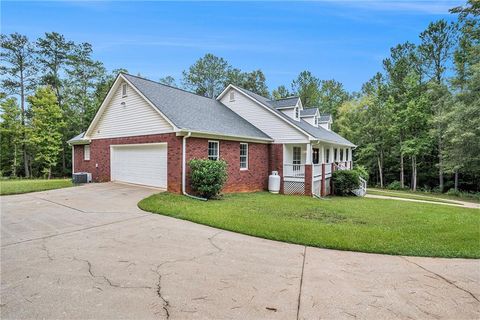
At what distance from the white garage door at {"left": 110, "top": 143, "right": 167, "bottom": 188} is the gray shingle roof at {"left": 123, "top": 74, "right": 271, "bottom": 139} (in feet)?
5.24

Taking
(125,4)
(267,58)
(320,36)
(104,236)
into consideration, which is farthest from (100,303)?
(267,58)

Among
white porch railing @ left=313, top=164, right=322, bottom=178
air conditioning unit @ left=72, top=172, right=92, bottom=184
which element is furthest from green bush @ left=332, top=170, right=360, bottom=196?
air conditioning unit @ left=72, top=172, right=92, bottom=184

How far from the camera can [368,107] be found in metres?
30.1

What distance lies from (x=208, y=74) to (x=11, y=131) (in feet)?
79.6

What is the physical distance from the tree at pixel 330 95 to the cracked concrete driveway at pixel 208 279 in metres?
36.8

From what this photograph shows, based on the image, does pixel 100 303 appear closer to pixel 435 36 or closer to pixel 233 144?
pixel 233 144

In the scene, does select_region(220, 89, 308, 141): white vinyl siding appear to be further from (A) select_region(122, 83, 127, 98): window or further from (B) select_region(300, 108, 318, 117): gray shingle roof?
(A) select_region(122, 83, 127, 98): window

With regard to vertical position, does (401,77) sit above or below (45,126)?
above

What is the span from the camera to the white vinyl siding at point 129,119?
12.1 meters

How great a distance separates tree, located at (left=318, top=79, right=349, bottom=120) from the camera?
39.1 metres

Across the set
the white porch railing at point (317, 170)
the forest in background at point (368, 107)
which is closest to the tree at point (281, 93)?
the forest in background at point (368, 107)

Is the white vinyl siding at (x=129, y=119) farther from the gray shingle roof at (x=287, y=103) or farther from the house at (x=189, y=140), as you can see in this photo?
the gray shingle roof at (x=287, y=103)

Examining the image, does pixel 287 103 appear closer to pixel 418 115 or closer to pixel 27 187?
pixel 27 187

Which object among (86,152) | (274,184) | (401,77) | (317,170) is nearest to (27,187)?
(86,152)
